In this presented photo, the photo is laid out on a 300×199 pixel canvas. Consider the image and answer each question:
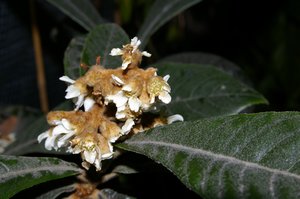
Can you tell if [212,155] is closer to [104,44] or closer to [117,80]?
[117,80]

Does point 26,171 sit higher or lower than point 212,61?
lower

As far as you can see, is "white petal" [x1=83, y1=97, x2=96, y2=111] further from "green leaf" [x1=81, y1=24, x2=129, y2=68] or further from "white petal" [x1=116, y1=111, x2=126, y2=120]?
"green leaf" [x1=81, y1=24, x2=129, y2=68]

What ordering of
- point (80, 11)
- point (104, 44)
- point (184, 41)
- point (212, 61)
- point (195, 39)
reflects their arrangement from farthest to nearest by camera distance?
point (195, 39) → point (184, 41) → point (212, 61) → point (80, 11) → point (104, 44)

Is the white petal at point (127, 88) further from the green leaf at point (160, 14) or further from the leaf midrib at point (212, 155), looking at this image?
the green leaf at point (160, 14)

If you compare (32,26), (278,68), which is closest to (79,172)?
(32,26)

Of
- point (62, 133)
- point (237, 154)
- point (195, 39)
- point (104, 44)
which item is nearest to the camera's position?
point (237, 154)

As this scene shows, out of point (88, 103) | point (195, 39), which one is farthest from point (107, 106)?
point (195, 39)
